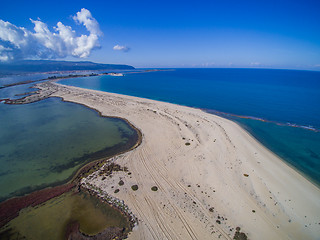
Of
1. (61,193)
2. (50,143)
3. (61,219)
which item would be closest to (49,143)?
(50,143)

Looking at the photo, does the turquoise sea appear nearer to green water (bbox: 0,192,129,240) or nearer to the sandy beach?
green water (bbox: 0,192,129,240)

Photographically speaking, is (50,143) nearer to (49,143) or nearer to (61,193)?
(49,143)

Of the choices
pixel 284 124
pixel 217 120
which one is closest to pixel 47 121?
pixel 217 120

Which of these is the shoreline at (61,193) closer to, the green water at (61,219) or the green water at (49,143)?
the green water at (61,219)

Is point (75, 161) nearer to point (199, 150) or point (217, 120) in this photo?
point (199, 150)

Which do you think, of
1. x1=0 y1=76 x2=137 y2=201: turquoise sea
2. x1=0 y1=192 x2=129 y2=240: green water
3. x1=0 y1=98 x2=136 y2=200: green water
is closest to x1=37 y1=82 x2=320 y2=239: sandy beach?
x1=0 y1=192 x2=129 y2=240: green water

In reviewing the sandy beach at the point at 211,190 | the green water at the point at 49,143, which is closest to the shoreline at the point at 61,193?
the green water at the point at 49,143
